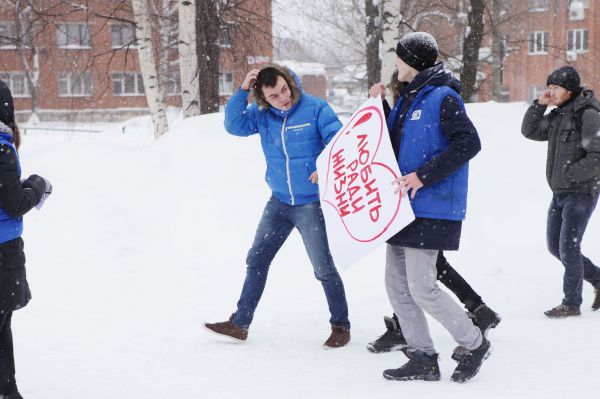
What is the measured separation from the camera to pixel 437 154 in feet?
11.8

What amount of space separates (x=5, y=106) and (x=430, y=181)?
6.79 feet

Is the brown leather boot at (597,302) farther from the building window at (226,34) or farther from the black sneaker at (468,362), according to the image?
the building window at (226,34)

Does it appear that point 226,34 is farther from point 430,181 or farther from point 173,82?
point 430,181

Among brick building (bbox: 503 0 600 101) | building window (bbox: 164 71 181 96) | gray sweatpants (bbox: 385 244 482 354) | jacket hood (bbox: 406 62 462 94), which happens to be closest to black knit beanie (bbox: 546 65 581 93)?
jacket hood (bbox: 406 62 462 94)

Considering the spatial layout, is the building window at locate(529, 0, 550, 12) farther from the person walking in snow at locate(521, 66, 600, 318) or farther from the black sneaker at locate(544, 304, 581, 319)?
the black sneaker at locate(544, 304, 581, 319)

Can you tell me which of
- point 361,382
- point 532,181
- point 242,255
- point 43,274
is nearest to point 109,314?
point 43,274

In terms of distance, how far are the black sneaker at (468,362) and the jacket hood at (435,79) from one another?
139cm

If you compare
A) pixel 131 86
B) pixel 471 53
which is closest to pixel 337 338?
pixel 471 53

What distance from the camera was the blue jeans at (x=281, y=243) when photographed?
14.6ft

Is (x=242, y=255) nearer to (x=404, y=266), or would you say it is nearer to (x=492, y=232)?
(x=492, y=232)

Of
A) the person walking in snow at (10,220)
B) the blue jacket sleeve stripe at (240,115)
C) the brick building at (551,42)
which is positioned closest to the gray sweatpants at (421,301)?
the blue jacket sleeve stripe at (240,115)

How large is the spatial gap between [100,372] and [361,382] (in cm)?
153

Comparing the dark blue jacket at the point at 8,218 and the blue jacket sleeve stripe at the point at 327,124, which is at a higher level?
the blue jacket sleeve stripe at the point at 327,124

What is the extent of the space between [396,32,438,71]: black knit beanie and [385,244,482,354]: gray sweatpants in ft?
3.21
